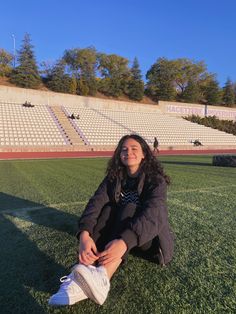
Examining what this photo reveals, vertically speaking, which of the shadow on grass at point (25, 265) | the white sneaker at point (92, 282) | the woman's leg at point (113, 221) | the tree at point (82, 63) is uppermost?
the tree at point (82, 63)

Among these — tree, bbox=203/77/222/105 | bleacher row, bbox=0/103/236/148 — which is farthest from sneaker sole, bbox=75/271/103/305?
tree, bbox=203/77/222/105

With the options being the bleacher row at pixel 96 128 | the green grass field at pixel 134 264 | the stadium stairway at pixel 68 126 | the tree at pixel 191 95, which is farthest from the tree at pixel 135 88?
the green grass field at pixel 134 264

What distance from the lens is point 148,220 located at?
7.27ft

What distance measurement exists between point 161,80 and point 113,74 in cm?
876

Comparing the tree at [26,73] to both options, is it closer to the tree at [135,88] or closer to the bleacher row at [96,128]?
the bleacher row at [96,128]

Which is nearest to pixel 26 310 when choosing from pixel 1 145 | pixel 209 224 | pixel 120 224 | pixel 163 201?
pixel 120 224

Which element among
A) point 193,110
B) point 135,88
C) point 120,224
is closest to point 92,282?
point 120,224

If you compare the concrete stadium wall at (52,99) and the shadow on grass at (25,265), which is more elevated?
the concrete stadium wall at (52,99)

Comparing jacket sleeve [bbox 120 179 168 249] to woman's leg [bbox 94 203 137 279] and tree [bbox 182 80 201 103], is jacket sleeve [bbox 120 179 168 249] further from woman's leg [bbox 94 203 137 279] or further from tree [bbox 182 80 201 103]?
tree [bbox 182 80 201 103]

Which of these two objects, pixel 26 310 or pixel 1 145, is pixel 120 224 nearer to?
pixel 26 310

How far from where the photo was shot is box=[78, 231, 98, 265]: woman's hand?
2.01 meters

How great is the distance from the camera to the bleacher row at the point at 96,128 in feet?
75.0

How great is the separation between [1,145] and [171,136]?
54.2ft

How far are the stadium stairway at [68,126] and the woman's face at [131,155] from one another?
67.2ft
